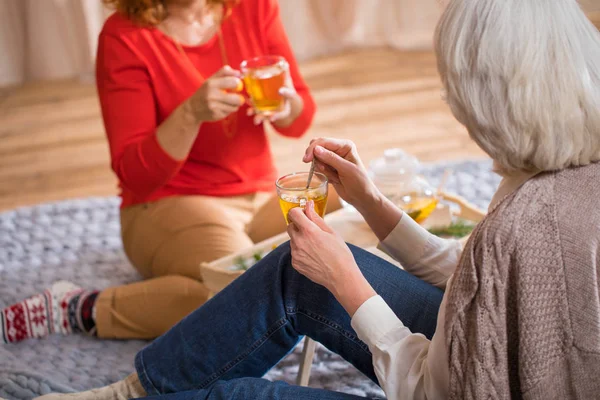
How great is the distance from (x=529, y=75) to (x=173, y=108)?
1271 millimetres

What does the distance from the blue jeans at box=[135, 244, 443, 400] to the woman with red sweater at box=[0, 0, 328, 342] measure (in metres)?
0.53

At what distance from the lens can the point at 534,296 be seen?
1.02 metres

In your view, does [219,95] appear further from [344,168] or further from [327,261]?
[327,261]

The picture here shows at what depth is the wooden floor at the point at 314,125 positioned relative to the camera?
10.6 feet

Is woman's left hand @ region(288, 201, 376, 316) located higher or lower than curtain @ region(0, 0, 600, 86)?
higher

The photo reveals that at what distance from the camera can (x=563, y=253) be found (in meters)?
1.02

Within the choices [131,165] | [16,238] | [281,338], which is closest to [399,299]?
[281,338]

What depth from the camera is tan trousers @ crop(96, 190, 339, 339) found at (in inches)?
79.4

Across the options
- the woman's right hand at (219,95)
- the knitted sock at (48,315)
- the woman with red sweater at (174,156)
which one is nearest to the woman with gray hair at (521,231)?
the woman's right hand at (219,95)

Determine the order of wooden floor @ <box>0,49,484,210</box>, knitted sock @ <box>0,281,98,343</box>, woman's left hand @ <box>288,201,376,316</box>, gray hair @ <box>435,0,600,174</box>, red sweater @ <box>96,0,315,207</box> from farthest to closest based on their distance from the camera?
wooden floor @ <box>0,49,484,210</box>, knitted sock @ <box>0,281,98,343</box>, red sweater @ <box>96,0,315,207</box>, woman's left hand @ <box>288,201,376,316</box>, gray hair @ <box>435,0,600,174</box>

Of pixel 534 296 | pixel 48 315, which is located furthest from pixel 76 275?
pixel 534 296

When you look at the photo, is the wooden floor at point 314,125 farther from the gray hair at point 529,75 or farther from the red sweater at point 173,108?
the gray hair at point 529,75

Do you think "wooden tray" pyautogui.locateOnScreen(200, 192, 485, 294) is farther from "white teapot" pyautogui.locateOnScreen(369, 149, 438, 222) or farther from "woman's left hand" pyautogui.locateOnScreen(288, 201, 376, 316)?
"woman's left hand" pyautogui.locateOnScreen(288, 201, 376, 316)

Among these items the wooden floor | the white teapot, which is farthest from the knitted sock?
the wooden floor
